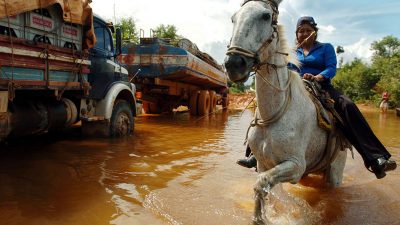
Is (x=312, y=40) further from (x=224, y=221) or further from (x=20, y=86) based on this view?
(x=20, y=86)

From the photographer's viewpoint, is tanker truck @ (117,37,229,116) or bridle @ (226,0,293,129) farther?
tanker truck @ (117,37,229,116)

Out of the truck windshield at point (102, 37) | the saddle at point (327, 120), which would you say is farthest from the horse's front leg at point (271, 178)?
the truck windshield at point (102, 37)

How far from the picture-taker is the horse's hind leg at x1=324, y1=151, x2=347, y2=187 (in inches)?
187

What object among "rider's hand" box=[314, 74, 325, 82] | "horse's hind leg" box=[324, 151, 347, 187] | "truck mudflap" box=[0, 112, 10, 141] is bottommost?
"horse's hind leg" box=[324, 151, 347, 187]

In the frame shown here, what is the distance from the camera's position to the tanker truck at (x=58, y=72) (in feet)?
18.0

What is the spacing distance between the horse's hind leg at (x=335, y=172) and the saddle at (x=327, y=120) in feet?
1.78

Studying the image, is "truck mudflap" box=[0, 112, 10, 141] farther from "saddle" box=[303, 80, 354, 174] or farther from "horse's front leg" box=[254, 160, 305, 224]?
"saddle" box=[303, 80, 354, 174]

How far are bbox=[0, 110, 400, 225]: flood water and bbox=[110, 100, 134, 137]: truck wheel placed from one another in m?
1.00

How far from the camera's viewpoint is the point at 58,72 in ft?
21.8

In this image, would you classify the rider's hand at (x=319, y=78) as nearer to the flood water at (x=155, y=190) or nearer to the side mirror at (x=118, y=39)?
the flood water at (x=155, y=190)

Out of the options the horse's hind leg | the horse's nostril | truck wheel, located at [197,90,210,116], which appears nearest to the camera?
the horse's nostril

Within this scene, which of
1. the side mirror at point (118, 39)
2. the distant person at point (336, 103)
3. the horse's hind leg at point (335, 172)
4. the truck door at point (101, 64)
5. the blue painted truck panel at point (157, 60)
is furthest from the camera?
the blue painted truck panel at point (157, 60)

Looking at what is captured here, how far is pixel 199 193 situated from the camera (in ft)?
16.1

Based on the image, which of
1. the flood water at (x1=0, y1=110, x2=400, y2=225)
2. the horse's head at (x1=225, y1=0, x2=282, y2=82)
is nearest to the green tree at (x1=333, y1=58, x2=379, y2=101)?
the flood water at (x1=0, y1=110, x2=400, y2=225)
